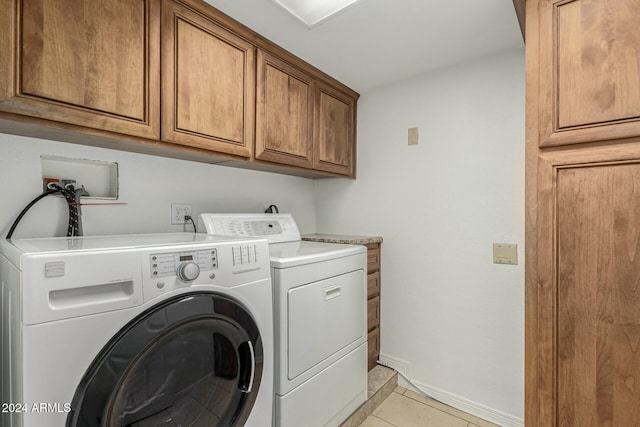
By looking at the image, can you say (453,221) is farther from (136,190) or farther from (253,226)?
(136,190)

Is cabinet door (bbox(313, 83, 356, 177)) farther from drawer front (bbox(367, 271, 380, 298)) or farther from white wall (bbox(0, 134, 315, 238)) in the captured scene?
drawer front (bbox(367, 271, 380, 298))

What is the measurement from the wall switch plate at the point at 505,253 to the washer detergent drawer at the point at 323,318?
80 centimetres

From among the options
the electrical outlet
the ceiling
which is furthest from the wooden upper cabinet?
the electrical outlet

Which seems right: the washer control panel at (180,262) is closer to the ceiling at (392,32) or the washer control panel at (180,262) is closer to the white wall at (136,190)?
the white wall at (136,190)

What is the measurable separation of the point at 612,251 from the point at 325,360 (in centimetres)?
125

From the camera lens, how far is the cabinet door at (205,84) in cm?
131

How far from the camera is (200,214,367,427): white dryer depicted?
133 cm

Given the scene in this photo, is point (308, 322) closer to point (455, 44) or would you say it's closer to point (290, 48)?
point (290, 48)

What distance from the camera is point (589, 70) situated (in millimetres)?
1104

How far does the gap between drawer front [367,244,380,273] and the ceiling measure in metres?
1.20

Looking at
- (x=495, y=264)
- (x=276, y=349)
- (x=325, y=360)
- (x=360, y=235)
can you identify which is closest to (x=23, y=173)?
(x=276, y=349)

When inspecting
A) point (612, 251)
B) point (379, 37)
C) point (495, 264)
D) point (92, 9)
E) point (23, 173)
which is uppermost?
point (379, 37)

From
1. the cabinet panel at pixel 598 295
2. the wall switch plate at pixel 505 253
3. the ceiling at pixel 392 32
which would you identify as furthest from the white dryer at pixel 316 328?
the ceiling at pixel 392 32

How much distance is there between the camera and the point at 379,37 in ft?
5.39
